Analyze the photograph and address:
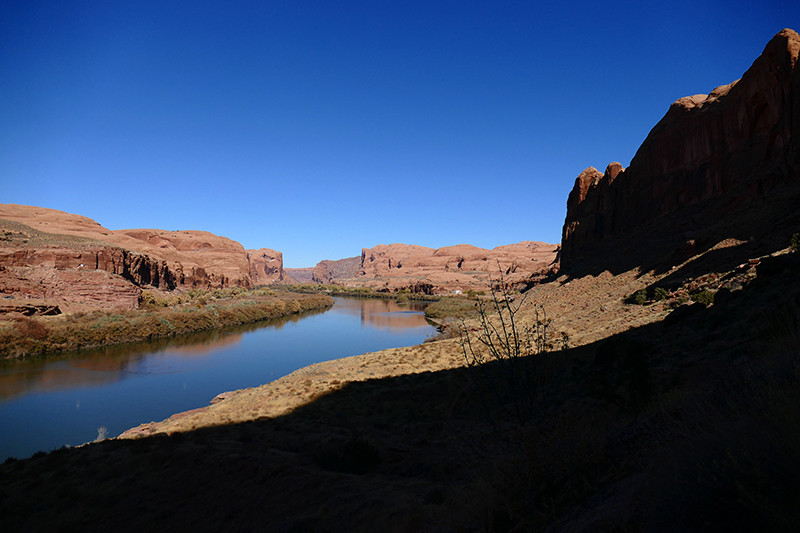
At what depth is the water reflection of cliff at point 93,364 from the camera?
61.3ft

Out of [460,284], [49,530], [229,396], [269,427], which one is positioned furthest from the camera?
[460,284]

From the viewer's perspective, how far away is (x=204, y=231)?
4911 inches

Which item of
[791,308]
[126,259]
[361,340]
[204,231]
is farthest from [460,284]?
[791,308]

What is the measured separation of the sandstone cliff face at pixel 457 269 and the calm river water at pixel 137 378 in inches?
1514

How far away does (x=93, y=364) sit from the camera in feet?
75.3

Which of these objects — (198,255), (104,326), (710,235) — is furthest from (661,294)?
(198,255)

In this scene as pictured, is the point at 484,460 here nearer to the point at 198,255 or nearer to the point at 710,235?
the point at 710,235

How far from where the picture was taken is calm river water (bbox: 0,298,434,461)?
14023 millimetres

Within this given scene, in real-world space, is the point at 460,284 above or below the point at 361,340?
above

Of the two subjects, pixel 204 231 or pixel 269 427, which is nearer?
pixel 269 427

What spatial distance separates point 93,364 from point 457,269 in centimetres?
12492

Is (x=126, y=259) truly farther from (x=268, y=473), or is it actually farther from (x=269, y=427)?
(x=268, y=473)

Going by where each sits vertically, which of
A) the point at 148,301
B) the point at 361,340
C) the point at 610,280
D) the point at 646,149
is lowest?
the point at 361,340

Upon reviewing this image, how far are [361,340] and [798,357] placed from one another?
34114mm
